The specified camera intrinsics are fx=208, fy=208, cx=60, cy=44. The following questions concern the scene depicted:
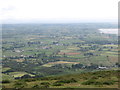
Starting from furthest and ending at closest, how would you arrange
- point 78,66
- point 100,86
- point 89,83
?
point 78,66 → point 89,83 → point 100,86

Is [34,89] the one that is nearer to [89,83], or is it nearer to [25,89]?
[25,89]

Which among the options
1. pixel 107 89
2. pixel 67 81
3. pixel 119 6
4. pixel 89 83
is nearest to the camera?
pixel 107 89

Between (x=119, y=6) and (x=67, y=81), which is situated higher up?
(x=119, y=6)

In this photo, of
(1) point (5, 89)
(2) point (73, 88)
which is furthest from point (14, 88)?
(2) point (73, 88)

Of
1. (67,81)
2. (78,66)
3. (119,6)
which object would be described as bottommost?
(78,66)

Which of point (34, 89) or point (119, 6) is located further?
point (119, 6)

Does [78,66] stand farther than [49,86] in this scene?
Yes

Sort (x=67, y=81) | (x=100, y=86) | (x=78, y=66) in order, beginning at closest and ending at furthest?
(x=100, y=86)
(x=67, y=81)
(x=78, y=66)

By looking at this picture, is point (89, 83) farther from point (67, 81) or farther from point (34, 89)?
point (34, 89)

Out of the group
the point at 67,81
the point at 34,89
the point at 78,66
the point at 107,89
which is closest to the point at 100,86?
the point at 107,89
